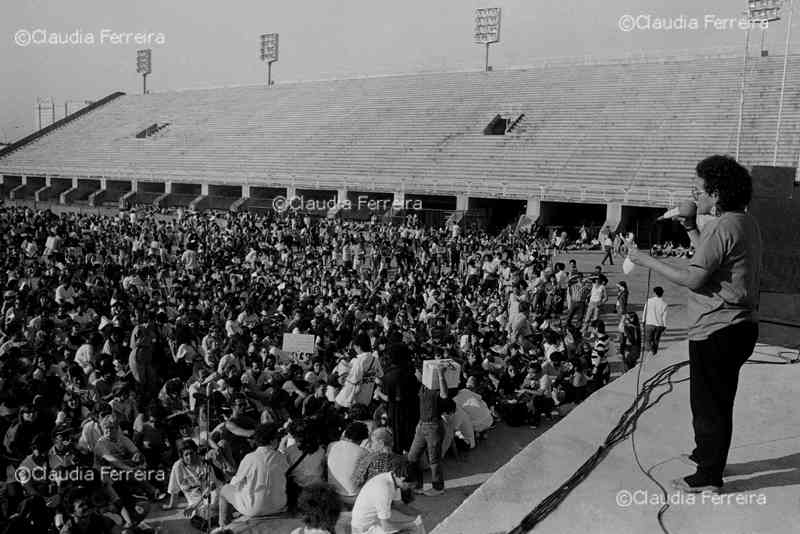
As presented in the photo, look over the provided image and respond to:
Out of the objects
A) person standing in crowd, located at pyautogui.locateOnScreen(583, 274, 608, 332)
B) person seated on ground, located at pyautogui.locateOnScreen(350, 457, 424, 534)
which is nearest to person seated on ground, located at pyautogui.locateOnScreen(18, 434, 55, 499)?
person seated on ground, located at pyautogui.locateOnScreen(350, 457, 424, 534)

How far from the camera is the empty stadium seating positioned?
27734 mm

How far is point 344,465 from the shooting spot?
16.8 ft

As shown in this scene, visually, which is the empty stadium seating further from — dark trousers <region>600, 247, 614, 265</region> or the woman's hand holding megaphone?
the woman's hand holding megaphone

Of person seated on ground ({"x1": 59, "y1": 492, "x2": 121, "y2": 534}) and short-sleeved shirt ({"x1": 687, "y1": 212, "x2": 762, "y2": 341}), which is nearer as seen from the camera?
short-sleeved shirt ({"x1": 687, "y1": 212, "x2": 762, "y2": 341})

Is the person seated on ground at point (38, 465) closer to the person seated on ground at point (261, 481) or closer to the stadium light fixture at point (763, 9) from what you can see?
the person seated on ground at point (261, 481)

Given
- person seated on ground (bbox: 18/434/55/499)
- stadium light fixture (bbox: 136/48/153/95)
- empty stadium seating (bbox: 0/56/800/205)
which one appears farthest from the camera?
stadium light fixture (bbox: 136/48/153/95)

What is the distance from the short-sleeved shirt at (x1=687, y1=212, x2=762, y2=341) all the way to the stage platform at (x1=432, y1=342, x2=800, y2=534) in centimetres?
81

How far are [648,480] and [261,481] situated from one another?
9.57 ft

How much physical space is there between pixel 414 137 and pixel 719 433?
3351 cm

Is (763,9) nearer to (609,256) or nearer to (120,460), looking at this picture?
(609,256)

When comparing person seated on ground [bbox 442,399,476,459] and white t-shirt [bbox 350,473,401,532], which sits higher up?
white t-shirt [bbox 350,473,401,532]

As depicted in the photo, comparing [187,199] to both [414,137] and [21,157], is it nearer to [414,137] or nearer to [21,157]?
[414,137]

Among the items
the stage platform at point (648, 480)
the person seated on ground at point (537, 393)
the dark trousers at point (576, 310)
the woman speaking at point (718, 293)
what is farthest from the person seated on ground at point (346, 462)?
the dark trousers at point (576, 310)

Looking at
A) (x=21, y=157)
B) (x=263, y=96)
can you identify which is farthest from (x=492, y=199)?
(x=21, y=157)
